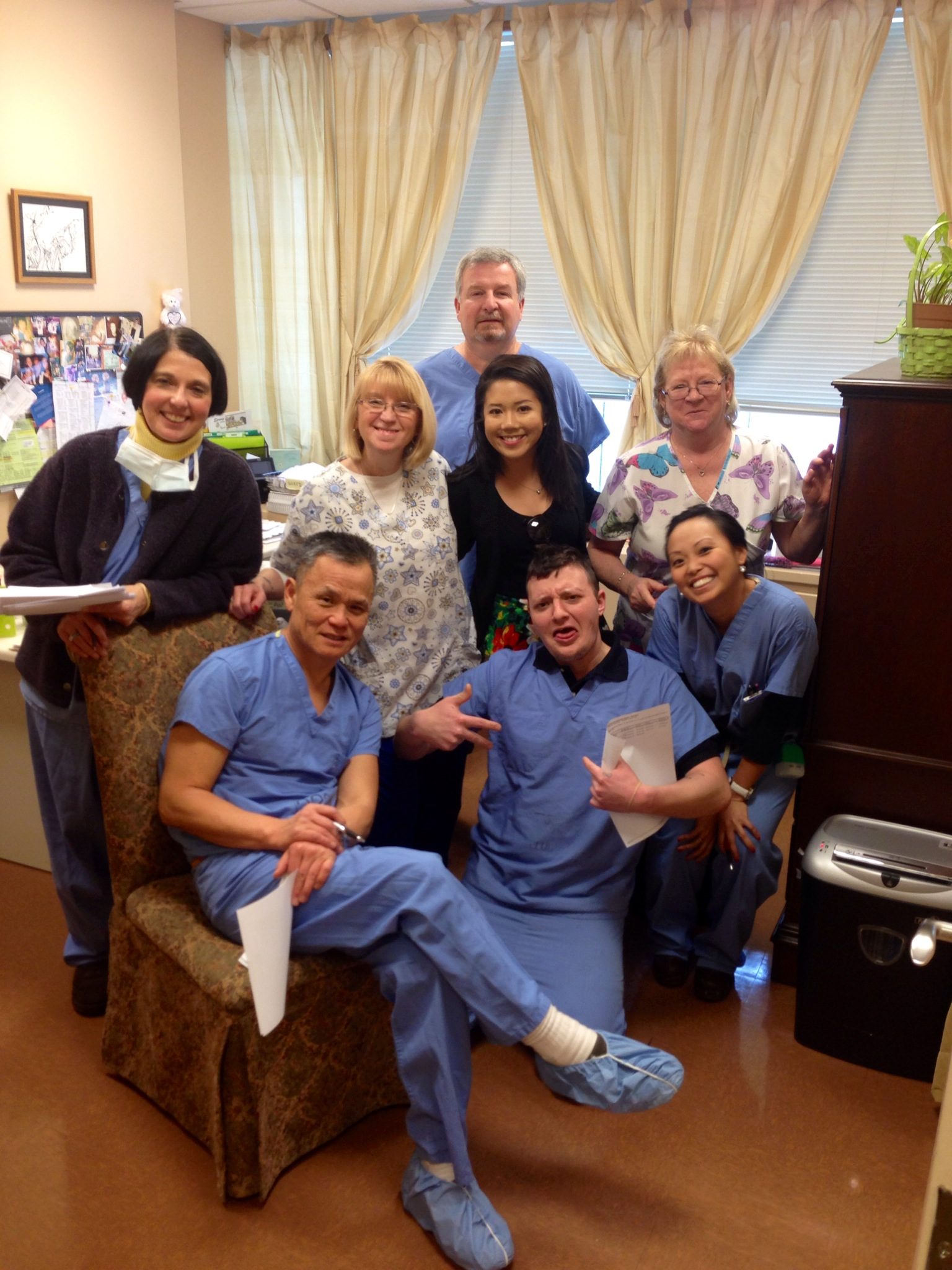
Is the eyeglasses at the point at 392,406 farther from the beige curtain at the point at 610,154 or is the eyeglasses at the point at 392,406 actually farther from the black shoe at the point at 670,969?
the beige curtain at the point at 610,154

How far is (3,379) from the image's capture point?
133 inches

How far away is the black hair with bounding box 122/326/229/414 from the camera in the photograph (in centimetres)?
197

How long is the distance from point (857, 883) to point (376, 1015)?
3.19 ft

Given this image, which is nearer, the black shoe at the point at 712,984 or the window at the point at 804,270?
the black shoe at the point at 712,984

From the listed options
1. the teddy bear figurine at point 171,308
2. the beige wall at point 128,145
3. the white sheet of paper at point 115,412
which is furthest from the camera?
the teddy bear figurine at point 171,308

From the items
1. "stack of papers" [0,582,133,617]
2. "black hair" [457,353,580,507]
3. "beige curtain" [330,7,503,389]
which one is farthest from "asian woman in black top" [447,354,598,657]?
"beige curtain" [330,7,503,389]

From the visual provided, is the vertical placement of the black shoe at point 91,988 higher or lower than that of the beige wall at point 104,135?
lower

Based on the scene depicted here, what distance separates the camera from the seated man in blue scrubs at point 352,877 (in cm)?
174

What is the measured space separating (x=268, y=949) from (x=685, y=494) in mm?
1412

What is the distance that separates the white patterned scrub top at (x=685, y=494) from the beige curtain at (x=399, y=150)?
2.07 meters

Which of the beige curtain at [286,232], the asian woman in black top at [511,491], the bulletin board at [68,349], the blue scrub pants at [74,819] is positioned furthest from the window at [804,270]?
the blue scrub pants at [74,819]

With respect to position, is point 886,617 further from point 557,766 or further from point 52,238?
point 52,238

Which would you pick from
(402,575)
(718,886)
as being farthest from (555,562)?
(718,886)

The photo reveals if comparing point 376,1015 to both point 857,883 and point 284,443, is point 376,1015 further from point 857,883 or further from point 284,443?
point 284,443
